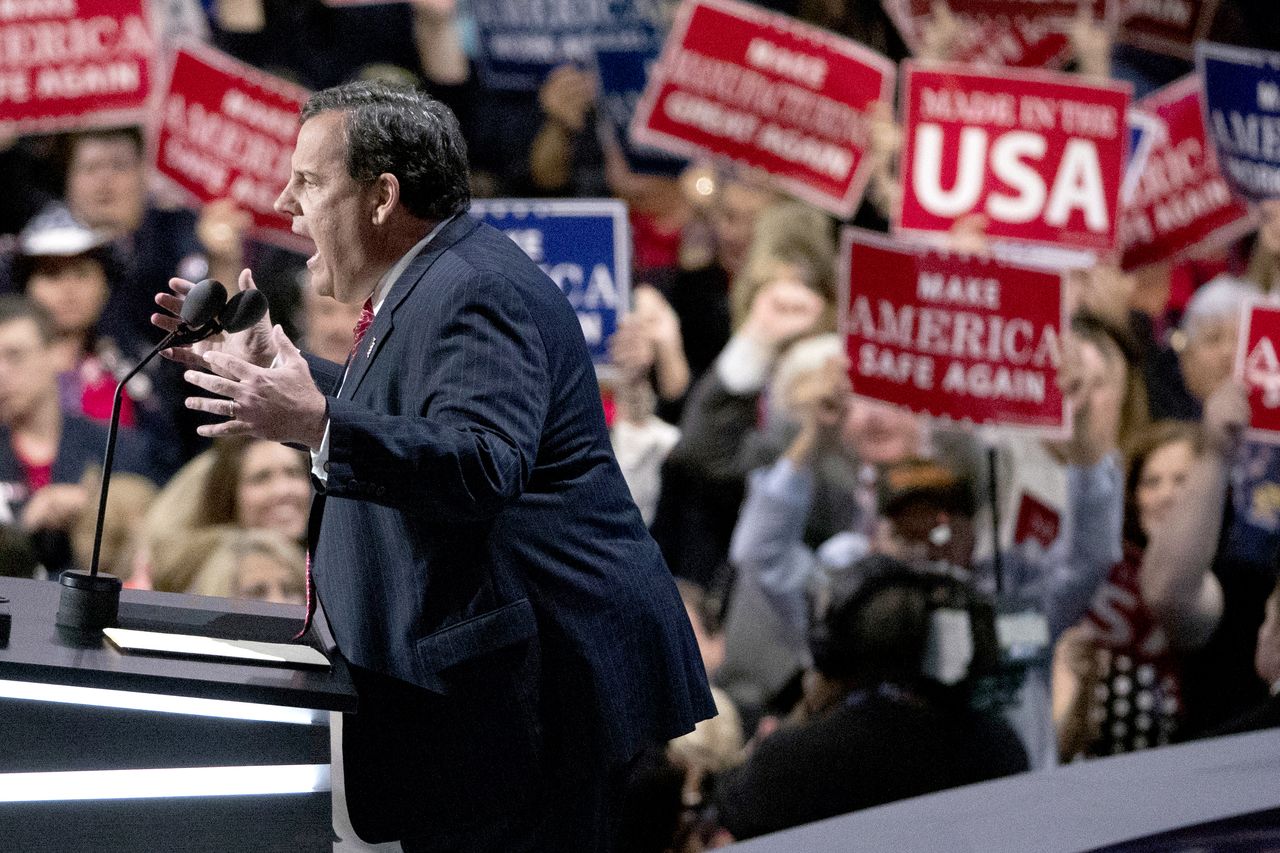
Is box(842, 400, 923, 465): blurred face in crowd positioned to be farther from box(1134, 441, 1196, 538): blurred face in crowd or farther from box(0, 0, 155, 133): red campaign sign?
box(0, 0, 155, 133): red campaign sign

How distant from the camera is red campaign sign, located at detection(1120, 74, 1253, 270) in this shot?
5.02 meters

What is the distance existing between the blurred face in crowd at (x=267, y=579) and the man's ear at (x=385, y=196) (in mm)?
2044

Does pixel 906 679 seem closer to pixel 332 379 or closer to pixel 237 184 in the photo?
pixel 332 379

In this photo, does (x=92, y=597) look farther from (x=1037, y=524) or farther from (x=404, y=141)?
(x=1037, y=524)

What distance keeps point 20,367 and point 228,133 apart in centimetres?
88

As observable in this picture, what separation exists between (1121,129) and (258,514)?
8.14 ft

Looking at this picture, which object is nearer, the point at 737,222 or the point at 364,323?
the point at 364,323

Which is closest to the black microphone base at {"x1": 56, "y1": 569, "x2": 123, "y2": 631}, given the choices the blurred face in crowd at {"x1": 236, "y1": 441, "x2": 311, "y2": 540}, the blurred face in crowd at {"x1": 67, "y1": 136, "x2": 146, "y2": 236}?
the blurred face in crowd at {"x1": 236, "y1": 441, "x2": 311, "y2": 540}

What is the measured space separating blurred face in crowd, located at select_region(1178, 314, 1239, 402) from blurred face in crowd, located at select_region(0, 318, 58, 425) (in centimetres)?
306

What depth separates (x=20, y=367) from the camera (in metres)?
4.30

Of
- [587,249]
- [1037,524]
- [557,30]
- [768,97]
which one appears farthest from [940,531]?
[557,30]

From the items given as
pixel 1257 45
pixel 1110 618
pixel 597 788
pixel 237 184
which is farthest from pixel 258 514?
pixel 1257 45

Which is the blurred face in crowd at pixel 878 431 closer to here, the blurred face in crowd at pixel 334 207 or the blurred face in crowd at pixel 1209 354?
the blurred face in crowd at pixel 1209 354

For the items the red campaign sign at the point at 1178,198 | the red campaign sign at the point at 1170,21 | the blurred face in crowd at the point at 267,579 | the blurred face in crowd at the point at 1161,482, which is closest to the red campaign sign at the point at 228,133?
the blurred face in crowd at the point at 267,579
